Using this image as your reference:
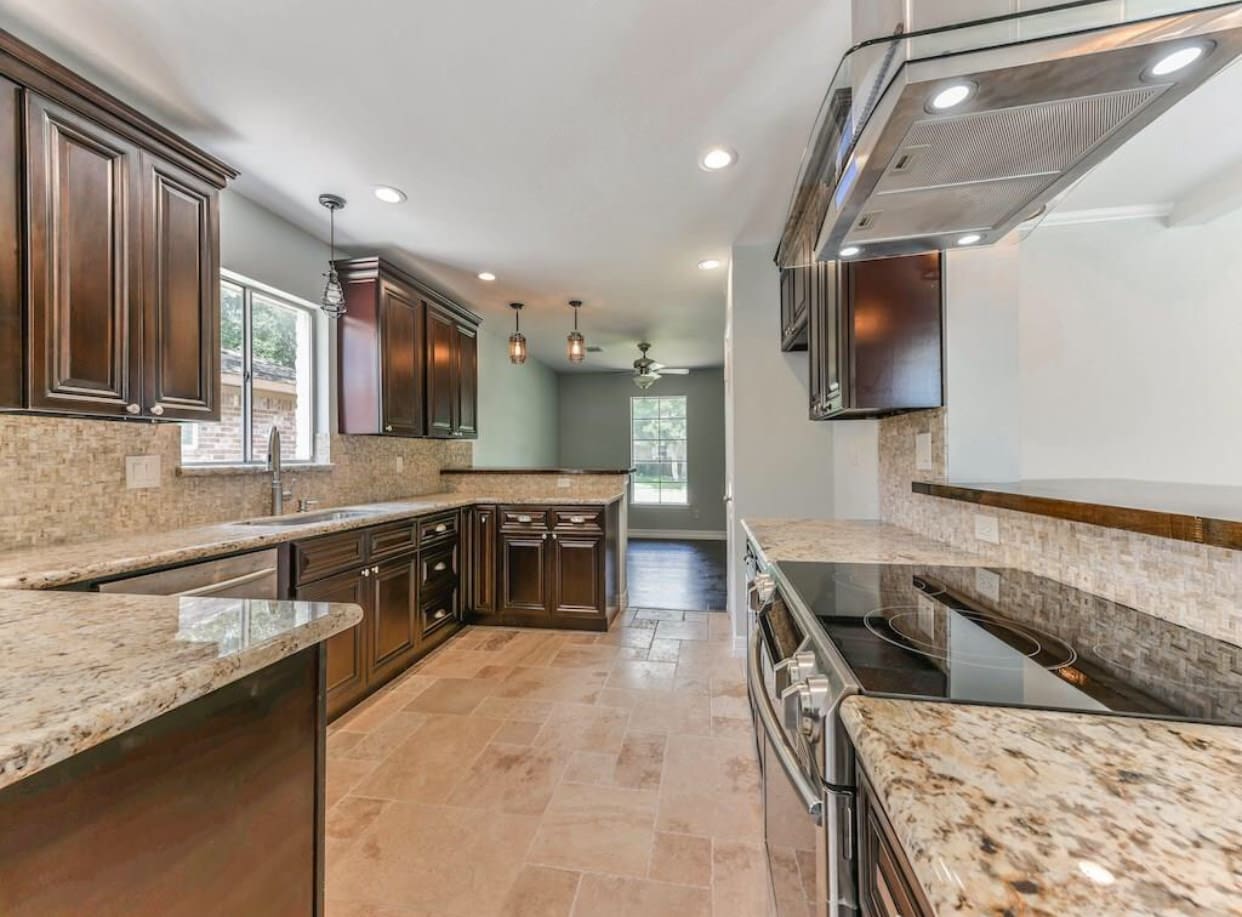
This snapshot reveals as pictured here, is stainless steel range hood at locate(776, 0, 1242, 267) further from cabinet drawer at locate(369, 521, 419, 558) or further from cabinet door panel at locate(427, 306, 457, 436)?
cabinet door panel at locate(427, 306, 457, 436)

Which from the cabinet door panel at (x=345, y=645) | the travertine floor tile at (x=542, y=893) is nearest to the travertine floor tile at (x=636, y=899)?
the travertine floor tile at (x=542, y=893)

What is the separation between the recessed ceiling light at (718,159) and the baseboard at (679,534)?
603 centimetres

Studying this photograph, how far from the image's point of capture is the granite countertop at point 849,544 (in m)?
1.64

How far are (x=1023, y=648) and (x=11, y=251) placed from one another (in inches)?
104

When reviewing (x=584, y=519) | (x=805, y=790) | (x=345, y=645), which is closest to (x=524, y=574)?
(x=584, y=519)

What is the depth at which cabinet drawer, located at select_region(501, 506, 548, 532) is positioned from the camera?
3.63 metres

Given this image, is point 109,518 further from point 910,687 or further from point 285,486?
point 910,687

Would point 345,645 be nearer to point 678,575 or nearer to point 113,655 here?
point 113,655

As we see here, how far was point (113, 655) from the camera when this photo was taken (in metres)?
0.73

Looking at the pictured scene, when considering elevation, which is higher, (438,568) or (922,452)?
(922,452)

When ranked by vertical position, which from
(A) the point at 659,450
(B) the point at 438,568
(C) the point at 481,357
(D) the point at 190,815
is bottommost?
(B) the point at 438,568

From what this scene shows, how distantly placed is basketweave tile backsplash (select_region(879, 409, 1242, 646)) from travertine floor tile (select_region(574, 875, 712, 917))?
1313mm

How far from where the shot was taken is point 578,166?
7.61ft

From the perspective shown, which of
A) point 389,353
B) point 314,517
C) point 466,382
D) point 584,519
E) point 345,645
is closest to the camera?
point 345,645
